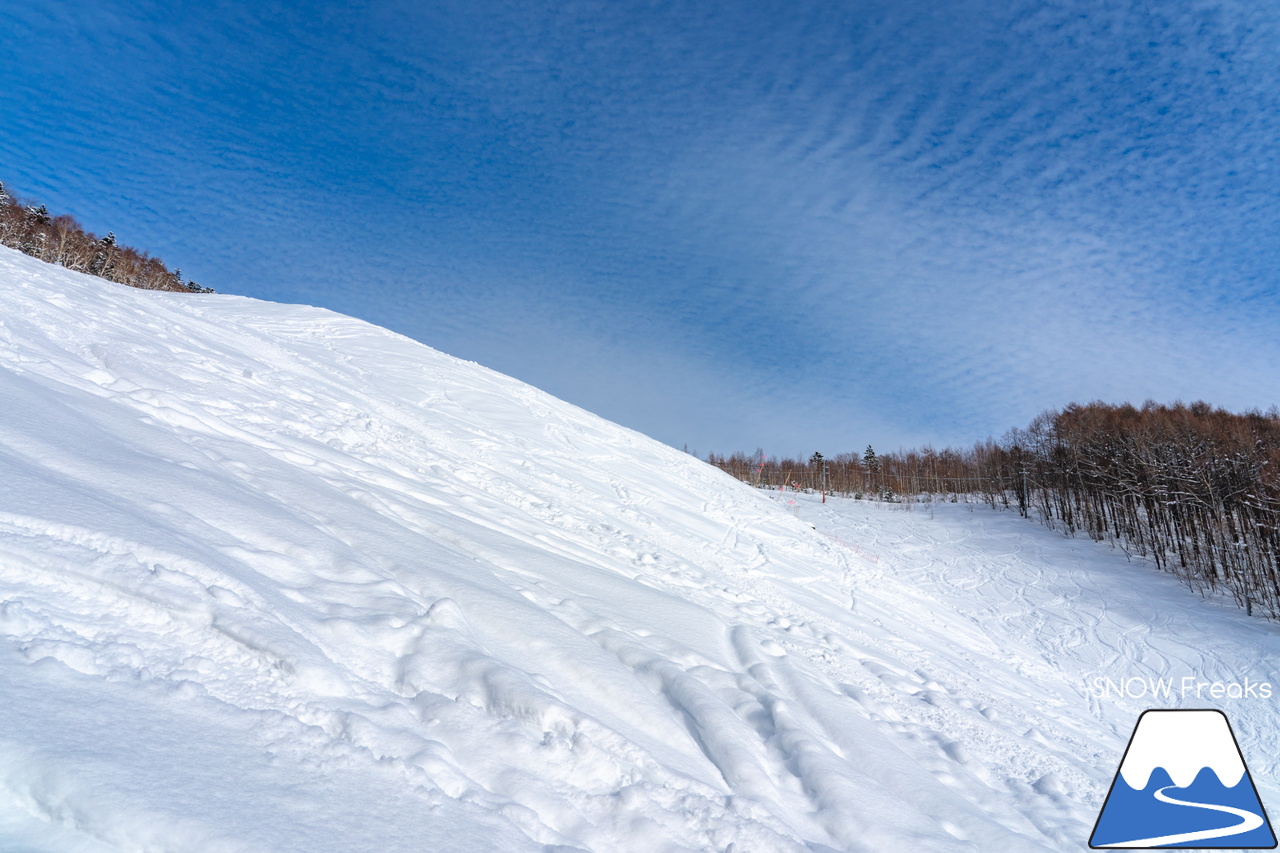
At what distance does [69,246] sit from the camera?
117 feet

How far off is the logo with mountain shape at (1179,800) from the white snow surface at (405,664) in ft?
0.64

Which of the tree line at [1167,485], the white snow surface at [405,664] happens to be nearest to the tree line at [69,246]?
the white snow surface at [405,664]

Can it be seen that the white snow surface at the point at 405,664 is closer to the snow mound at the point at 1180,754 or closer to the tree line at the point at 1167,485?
the snow mound at the point at 1180,754

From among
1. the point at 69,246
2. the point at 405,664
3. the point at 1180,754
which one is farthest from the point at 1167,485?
the point at 69,246

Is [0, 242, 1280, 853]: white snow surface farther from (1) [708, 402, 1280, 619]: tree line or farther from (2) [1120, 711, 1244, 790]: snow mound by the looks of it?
(1) [708, 402, 1280, 619]: tree line

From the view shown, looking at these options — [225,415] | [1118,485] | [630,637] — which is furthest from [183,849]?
[1118,485]

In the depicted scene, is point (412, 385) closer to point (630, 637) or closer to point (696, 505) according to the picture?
point (696, 505)

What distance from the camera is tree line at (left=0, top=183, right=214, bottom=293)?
3269cm

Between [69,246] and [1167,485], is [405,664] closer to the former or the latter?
[1167,485]

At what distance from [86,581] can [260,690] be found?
2.61ft

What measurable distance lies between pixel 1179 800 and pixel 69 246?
51.1 m

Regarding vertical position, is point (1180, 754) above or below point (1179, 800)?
above

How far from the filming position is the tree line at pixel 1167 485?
13.7 m

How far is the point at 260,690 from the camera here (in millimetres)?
2064
